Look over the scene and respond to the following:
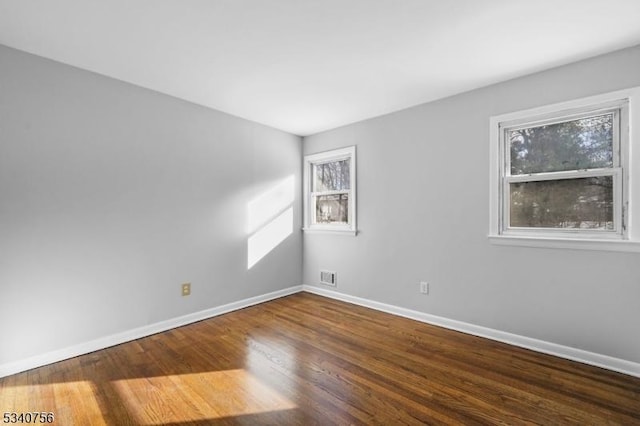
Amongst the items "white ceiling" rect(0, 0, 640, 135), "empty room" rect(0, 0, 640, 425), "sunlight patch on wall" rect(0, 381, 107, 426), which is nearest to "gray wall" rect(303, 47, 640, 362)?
"empty room" rect(0, 0, 640, 425)

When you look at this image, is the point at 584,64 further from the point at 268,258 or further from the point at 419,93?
the point at 268,258

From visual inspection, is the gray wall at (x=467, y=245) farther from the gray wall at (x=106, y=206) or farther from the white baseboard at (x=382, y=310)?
the gray wall at (x=106, y=206)

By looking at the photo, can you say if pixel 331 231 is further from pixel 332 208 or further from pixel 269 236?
pixel 269 236

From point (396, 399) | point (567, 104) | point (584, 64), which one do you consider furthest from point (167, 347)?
point (584, 64)

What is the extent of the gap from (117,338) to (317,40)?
2994 millimetres

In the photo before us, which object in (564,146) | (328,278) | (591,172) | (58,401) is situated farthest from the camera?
(328,278)

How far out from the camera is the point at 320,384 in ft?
6.58

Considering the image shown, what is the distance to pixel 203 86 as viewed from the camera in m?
2.79

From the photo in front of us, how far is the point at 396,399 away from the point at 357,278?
6.37ft

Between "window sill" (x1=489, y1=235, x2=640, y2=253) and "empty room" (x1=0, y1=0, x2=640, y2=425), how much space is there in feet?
0.05

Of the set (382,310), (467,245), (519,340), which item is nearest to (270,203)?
(382,310)

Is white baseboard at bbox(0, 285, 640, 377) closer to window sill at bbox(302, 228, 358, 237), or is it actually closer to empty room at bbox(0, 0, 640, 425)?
empty room at bbox(0, 0, 640, 425)

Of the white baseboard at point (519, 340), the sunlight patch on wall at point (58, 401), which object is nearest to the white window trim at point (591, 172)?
the white baseboard at point (519, 340)

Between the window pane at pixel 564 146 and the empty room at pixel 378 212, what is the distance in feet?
0.04
